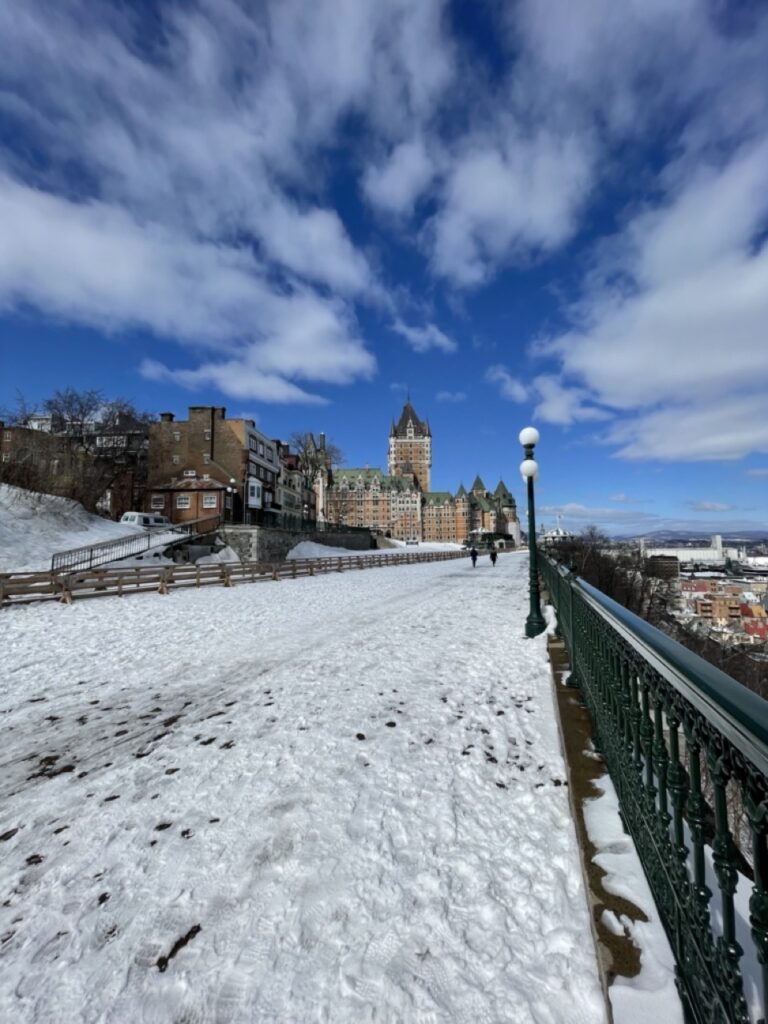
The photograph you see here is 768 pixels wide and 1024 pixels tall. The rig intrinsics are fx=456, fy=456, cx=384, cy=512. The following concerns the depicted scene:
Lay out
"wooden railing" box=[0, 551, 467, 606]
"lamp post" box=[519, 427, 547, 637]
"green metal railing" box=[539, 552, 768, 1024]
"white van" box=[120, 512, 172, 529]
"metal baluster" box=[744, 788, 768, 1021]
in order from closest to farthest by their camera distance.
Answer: "metal baluster" box=[744, 788, 768, 1021], "green metal railing" box=[539, 552, 768, 1024], "lamp post" box=[519, 427, 547, 637], "wooden railing" box=[0, 551, 467, 606], "white van" box=[120, 512, 172, 529]

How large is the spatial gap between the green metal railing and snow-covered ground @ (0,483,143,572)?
28.5 m

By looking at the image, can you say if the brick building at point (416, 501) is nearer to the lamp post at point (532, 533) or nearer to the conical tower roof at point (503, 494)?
the conical tower roof at point (503, 494)

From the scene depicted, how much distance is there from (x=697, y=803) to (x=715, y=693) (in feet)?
2.01

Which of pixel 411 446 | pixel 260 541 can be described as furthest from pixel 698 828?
pixel 411 446

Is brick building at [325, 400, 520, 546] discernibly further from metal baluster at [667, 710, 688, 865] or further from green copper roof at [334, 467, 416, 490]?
metal baluster at [667, 710, 688, 865]

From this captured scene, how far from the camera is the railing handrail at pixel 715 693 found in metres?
1.19

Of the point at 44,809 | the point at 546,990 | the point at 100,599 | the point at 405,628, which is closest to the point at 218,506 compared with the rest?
the point at 100,599

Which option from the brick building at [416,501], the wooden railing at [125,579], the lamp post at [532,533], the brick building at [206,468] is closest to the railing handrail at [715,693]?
the lamp post at [532,533]

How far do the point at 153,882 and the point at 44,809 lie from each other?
5.00 ft

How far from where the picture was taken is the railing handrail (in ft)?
3.89

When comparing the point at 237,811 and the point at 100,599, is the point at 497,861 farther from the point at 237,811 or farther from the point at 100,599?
the point at 100,599

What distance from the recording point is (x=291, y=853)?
10.2 ft

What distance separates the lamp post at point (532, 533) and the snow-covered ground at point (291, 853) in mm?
2964

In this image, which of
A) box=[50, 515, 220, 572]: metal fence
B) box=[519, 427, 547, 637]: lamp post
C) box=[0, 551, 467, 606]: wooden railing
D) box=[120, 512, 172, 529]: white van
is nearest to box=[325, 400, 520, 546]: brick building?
box=[120, 512, 172, 529]: white van
